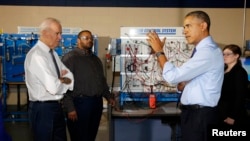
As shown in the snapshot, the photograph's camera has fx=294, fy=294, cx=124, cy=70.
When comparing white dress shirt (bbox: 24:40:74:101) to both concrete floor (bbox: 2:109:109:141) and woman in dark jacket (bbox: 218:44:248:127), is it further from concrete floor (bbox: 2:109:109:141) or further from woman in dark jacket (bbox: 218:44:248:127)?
concrete floor (bbox: 2:109:109:141)

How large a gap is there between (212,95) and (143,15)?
157 inches

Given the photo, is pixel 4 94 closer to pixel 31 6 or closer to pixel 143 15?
pixel 31 6

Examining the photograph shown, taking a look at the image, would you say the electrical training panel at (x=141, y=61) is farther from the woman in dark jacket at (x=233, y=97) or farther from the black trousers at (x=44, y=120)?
the black trousers at (x=44, y=120)

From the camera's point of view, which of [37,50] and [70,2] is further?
[70,2]

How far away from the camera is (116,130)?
11.6 ft

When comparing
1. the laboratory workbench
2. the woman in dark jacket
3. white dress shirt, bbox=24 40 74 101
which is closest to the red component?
the laboratory workbench

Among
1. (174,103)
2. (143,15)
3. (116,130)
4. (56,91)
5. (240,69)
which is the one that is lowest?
(116,130)

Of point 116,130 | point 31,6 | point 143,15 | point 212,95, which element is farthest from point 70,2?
point 212,95

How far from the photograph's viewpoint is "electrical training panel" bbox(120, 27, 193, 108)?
3.44 metres

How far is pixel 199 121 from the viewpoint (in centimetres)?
198

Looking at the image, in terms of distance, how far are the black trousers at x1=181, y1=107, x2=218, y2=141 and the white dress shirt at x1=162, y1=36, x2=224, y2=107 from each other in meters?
0.05

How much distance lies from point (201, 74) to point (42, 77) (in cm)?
118

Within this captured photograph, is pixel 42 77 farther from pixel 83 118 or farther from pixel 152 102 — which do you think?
pixel 152 102

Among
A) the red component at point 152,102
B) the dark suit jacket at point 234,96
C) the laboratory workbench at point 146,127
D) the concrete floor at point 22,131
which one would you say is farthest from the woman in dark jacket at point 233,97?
the concrete floor at point 22,131
